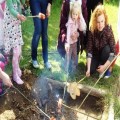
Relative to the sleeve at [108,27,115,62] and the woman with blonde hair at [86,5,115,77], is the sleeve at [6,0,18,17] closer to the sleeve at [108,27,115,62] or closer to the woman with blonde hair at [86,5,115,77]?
the woman with blonde hair at [86,5,115,77]

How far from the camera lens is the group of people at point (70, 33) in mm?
4758

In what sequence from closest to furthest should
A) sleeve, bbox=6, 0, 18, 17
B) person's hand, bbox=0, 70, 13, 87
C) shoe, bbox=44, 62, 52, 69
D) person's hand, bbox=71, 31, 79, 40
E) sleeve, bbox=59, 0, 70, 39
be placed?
person's hand, bbox=0, 70, 13, 87 → sleeve, bbox=6, 0, 18, 17 → sleeve, bbox=59, 0, 70, 39 → person's hand, bbox=71, 31, 79, 40 → shoe, bbox=44, 62, 52, 69

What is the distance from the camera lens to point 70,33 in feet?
16.7

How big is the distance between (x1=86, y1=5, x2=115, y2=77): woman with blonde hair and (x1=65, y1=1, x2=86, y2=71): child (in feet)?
0.59

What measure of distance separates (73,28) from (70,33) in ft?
0.29

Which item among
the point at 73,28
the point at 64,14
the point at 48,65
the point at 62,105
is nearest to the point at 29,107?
the point at 62,105

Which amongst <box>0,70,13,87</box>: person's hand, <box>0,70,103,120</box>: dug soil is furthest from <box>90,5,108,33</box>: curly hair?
<box>0,70,13,87</box>: person's hand

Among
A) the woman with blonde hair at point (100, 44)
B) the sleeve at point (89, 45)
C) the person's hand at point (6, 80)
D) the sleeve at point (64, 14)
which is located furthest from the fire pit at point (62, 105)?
the person's hand at point (6, 80)

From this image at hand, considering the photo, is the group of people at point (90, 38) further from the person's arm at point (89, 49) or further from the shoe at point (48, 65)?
the shoe at point (48, 65)

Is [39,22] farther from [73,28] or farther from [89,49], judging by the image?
[89,49]

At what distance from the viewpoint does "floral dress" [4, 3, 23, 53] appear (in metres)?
4.71

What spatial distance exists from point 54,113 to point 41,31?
4.15ft

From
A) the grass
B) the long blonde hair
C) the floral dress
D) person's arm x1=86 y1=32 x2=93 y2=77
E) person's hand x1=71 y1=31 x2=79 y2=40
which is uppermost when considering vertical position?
the long blonde hair

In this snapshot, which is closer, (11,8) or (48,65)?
(11,8)
